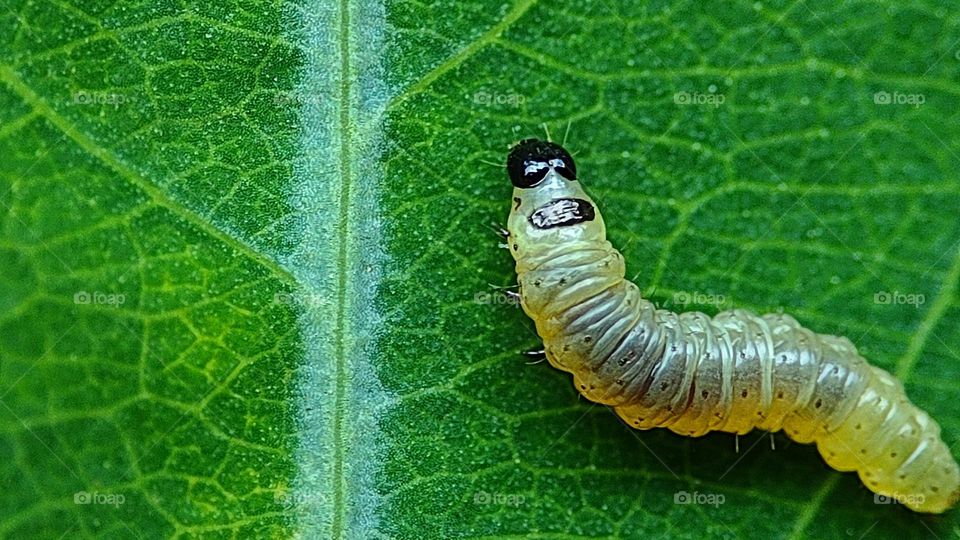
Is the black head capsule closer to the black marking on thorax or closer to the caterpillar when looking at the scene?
the caterpillar

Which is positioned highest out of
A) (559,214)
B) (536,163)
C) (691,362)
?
(536,163)

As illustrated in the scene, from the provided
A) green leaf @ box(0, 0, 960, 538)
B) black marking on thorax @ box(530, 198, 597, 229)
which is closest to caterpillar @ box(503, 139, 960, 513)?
black marking on thorax @ box(530, 198, 597, 229)

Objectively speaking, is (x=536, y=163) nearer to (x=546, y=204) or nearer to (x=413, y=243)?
(x=546, y=204)

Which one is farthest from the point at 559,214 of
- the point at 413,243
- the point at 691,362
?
the point at 691,362

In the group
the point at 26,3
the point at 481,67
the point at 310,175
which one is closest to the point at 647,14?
the point at 481,67

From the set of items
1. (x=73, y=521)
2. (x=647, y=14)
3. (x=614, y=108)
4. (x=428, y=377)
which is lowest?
(x=73, y=521)

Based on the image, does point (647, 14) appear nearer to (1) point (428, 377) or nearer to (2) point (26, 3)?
(1) point (428, 377)
